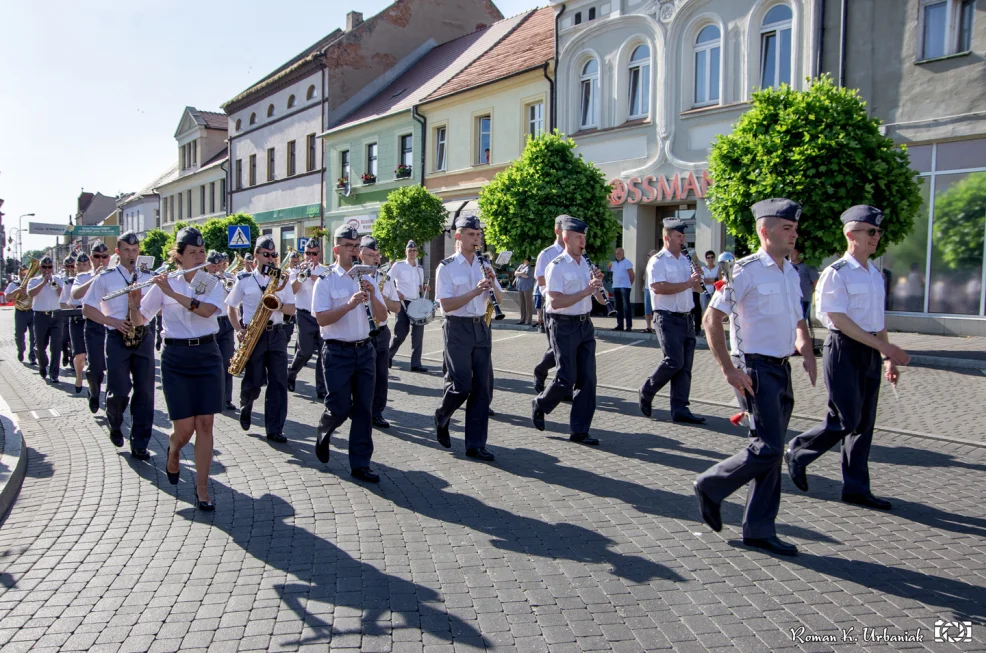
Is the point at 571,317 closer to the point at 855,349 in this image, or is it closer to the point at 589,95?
the point at 855,349

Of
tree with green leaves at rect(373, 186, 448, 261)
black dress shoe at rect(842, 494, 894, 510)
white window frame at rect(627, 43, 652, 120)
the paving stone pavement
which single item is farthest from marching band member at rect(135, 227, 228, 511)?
tree with green leaves at rect(373, 186, 448, 261)

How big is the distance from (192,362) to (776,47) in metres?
16.1

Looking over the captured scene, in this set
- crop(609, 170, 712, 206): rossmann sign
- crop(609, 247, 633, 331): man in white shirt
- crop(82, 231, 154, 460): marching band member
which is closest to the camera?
crop(82, 231, 154, 460): marching band member

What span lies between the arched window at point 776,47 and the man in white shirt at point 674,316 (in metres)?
11.2

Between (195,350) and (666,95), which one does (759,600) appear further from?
(666,95)

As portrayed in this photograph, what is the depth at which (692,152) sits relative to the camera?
19.3m

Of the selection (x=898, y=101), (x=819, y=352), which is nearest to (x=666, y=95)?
(x=898, y=101)

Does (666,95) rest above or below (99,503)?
above

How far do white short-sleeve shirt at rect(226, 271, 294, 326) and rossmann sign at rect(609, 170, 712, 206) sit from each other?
11492 millimetres

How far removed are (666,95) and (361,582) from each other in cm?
1796

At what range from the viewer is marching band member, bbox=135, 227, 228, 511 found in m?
5.59

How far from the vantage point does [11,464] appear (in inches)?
254

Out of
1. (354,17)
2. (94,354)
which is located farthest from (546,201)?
(354,17)

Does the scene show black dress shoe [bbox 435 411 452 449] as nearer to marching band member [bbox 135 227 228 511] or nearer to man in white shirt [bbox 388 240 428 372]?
marching band member [bbox 135 227 228 511]
